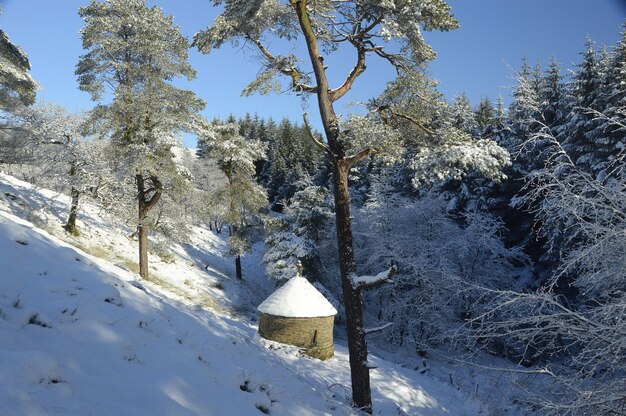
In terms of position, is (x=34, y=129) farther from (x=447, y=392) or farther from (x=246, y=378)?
(x=447, y=392)

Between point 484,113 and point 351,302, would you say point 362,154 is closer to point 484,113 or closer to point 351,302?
point 351,302

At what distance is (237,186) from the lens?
30.2 meters

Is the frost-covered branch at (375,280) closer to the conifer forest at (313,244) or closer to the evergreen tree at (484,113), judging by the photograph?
the conifer forest at (313,244)

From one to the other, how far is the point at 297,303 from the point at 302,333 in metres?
1.11

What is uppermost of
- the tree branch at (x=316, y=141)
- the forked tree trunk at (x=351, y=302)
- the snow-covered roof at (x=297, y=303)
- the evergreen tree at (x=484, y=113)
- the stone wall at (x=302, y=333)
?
the evergreen tree at (x=484, y=113)

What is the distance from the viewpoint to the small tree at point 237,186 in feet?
96.8

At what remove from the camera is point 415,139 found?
863 cm

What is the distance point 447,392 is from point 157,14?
19000 millimetres

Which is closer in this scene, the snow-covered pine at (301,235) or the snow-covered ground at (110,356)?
the snow-covered ground at (110,356)

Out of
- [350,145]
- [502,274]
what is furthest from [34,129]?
[502,274]

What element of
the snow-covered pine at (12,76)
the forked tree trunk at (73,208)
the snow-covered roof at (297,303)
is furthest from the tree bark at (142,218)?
the snow-covered pine at (12,76)

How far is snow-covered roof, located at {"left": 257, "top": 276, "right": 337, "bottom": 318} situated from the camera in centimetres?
1516

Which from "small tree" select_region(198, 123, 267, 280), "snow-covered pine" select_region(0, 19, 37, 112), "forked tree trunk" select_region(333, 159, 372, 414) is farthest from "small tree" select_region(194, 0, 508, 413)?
"small tree" select_region(198, 123, 267, 280)

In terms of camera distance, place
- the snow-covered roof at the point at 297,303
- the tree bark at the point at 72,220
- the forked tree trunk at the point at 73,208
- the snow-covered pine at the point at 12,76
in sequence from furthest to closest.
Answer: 1. the tree bark at the point at 72,220
2. the forked tree trunk at the point at 73,208
3. the snow-covered pine at the point at 12,76
4. the snow-covered roof at the point at 297,303
